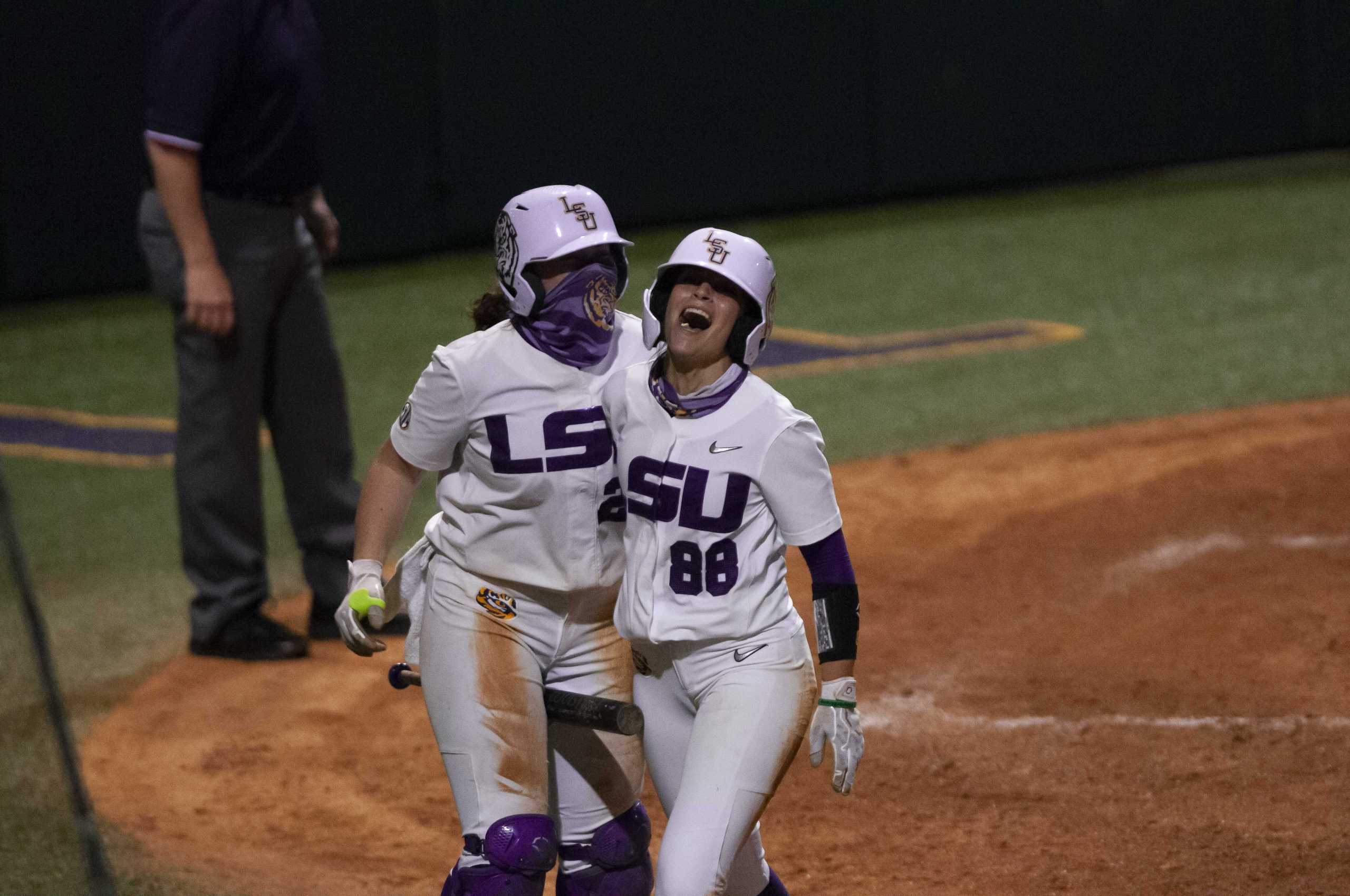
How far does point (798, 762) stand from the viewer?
4.95m

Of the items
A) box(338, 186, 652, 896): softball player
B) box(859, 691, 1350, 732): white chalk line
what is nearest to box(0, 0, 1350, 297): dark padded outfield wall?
box(859, 691, 1350, 732): white chalk line

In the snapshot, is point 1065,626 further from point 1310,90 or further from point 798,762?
point 1310,90

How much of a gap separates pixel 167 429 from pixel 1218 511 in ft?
17.0

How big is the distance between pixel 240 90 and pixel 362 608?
2.68 metres

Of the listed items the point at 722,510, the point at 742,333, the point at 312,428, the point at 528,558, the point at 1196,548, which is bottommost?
the point at 1196,548

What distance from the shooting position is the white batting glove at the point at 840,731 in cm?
329

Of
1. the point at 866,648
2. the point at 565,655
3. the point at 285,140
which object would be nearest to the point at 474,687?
the point at 565,655

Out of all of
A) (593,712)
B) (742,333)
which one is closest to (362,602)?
(593,712)

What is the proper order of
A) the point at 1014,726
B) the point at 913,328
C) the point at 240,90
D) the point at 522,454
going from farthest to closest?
the point at 913,328
the point at 240,90
the point at 1014,726
the point at 522,454

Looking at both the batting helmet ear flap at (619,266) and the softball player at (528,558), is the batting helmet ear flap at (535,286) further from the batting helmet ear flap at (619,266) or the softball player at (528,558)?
the batting helmet ear flap at (619,266)

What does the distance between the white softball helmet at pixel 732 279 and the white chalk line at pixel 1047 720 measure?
2040 millimetres

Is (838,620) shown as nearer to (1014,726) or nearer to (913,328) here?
(1014,726)

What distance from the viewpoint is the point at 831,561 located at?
335 cm

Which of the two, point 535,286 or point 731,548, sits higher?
point 535,286
